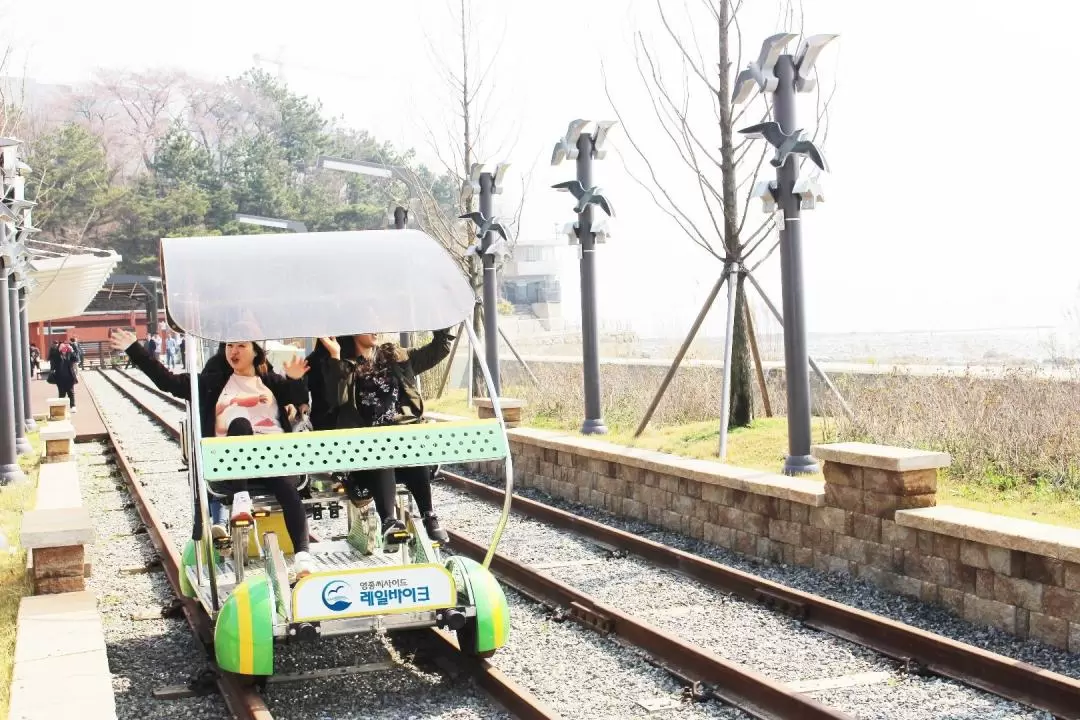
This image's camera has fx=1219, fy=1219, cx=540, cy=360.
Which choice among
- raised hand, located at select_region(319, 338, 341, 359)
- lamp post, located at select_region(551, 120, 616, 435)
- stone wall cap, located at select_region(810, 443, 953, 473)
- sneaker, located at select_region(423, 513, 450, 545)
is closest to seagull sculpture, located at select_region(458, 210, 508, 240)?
lamp post, located at select_region(551, 120, 616, 435)

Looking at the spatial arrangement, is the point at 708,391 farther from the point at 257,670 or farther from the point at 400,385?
the point at 257,670

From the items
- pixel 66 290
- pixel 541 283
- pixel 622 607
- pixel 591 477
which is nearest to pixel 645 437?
pixel 591 477

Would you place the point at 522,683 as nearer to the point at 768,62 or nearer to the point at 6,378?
the point at 768,62

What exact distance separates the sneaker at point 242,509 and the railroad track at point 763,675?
7.41 ft

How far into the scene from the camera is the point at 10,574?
9.29 meters

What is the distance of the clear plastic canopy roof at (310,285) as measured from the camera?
6.57 metres

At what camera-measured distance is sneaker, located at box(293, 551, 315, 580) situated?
6.48 metres

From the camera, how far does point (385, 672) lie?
686 centimetres

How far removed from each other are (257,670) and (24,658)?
1190mm

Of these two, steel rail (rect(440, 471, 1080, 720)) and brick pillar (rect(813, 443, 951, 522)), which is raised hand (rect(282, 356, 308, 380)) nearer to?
steel rail (rect(440, 471, 1080, 720))

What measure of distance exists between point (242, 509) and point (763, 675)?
293 cm

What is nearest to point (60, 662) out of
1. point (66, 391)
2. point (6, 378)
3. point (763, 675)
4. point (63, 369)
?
point (763, 675)

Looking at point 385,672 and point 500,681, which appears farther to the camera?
point 385,672

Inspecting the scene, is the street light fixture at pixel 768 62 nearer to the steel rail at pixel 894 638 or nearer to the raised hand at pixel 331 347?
the steel rail at pixel 894 638
